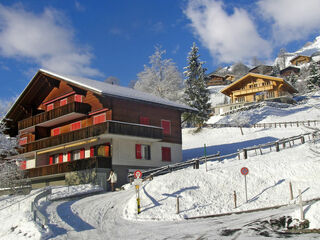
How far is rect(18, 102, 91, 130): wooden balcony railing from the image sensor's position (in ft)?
118

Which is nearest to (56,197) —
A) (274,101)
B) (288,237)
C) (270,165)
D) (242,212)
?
(242,212)

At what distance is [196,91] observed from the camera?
184 ft

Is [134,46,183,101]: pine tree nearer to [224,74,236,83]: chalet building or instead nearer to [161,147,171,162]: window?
[161,147,171,162]: window

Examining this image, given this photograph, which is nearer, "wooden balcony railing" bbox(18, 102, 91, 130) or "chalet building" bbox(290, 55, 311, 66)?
"wooden balcony railing" bbox(18, 102, 91, 130)

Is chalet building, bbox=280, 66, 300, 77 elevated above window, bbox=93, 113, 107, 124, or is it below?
above

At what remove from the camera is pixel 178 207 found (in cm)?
1920

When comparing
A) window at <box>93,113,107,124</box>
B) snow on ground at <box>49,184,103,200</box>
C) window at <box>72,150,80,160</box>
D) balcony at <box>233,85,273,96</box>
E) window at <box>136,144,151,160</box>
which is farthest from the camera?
balcony at <box>233,85,273,96</box>

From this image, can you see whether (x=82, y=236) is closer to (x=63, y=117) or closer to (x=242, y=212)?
(x=242, y=212)

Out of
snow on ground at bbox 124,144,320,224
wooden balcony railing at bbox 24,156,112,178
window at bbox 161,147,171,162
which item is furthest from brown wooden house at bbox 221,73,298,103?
wooden balcony railing at bbox 24,156,112,178

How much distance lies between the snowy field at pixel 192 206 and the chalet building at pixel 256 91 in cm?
4186

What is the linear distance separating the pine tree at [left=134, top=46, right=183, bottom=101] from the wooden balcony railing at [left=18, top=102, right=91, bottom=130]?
2414cm

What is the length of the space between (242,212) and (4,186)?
70.7ft

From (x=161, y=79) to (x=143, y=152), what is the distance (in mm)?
30513

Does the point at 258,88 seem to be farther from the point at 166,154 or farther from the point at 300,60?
the point at 300,60
